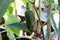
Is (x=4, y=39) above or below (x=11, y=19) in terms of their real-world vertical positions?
below

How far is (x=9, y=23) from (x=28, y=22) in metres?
0.07

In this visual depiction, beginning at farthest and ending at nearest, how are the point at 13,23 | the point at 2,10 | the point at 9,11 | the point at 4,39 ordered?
the point at 4,39
the point at 9,11
the point at 13,23
the point at 2,10

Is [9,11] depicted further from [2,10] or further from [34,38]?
[2,10]

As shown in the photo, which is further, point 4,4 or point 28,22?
point 28,22

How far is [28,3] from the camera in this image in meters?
0.52

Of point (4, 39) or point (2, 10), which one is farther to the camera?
point (4, 39)

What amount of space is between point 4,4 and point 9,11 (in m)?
0.26

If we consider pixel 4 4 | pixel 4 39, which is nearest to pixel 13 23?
pixel 4 4

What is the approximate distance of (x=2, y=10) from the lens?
0.31m

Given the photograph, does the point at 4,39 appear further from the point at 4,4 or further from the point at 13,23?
the point at 4,4

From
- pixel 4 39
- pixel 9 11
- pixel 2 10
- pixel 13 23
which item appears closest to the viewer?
pixel 2 10

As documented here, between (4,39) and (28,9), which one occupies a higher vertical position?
(28,9)

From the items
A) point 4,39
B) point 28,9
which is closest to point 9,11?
point 28,9

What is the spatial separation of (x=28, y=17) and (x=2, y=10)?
248 mm
